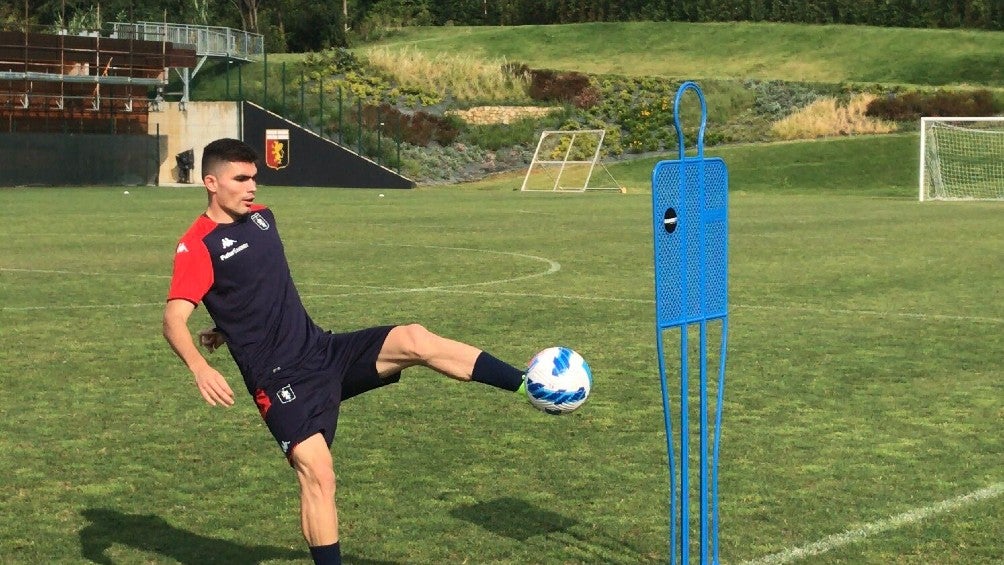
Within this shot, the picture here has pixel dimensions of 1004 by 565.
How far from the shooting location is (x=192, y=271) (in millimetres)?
6027

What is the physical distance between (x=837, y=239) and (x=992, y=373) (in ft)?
49.8

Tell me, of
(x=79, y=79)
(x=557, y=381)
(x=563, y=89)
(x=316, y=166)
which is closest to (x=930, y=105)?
(x=563, y=89)

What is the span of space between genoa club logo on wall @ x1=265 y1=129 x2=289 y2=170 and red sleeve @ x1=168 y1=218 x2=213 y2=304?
53717mm

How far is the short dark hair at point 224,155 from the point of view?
6.07m

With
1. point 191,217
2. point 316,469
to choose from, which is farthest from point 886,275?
point 191,217

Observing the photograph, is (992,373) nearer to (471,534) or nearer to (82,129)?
(471,534)

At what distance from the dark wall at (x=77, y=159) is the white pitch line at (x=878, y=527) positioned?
49.2m

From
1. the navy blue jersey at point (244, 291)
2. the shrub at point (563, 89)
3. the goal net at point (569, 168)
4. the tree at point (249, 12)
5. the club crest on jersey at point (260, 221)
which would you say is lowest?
the goal net at point (569, 168)

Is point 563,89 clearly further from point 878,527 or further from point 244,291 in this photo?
point 244,291

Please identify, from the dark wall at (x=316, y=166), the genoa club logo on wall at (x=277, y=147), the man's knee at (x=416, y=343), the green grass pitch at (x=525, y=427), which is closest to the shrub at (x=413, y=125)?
the dark wall at (x=316, y=166)

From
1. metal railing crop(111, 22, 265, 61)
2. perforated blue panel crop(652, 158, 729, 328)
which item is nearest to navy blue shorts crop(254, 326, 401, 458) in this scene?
perforated blue panel crop(652, 158, 729, 328)

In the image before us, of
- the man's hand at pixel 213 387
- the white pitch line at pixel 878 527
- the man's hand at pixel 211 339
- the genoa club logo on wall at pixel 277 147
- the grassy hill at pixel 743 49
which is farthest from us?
the grassy hill at pixel 743 49

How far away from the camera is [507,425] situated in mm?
9852

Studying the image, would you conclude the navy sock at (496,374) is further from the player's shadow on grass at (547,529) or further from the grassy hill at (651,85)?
the grassy hill at (651,85)
